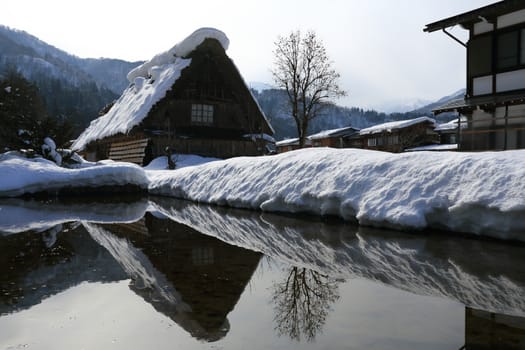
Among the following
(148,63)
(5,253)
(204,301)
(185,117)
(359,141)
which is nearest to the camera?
(204,301)

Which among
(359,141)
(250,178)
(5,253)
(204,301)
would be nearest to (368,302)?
(204,301)

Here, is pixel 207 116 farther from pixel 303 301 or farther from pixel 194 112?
pixel 303 301

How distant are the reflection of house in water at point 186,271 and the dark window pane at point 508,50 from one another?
12421 mm

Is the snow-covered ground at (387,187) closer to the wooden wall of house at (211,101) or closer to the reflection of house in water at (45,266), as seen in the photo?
the reflection of house in water at (45,266)

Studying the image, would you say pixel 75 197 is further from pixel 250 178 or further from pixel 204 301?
pixel 204 301

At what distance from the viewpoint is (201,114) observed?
79.7 feet

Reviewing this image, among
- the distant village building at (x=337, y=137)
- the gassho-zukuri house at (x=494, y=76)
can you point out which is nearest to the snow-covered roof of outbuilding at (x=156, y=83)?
the gassho-zukuri house at (x=494, y=76)

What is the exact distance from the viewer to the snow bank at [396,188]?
5930mm

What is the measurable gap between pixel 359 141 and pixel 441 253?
131 ft

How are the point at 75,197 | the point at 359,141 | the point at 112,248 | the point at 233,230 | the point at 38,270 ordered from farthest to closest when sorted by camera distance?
1. the point at 359,141
2. the point at 75,197
3. the point at 233,230
4. the point at 112,248
5. the point at 38,270

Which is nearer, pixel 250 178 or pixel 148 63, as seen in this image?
pixel 250 178

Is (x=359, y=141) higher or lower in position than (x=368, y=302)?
higher

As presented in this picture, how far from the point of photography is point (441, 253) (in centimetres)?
518

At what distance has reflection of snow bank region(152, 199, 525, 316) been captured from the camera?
11.9 ft
